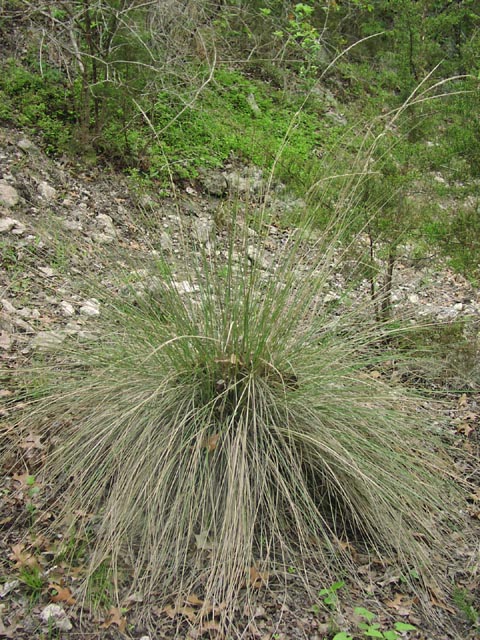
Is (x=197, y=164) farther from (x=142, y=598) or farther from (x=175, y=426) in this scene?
(x=142, y=598)

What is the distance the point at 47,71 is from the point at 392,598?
5.04m

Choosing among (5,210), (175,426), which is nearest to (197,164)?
(5,210)

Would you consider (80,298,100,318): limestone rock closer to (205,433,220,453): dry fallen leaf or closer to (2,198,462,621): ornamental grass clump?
(2,198,462,621): ornamental grass clump

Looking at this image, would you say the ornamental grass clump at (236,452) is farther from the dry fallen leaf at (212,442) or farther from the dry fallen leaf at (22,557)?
the dry fallen leaf at (22,557)

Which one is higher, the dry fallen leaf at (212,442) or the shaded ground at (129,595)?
the dry fallen leaf at (212,442)

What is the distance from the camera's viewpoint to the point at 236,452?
221cm

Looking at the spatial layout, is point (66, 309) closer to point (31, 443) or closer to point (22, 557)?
point (31, 443)

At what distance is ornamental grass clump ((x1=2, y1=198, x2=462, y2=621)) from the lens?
226cm

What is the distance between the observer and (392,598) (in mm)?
2297

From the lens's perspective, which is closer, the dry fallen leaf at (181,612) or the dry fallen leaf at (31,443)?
the dry fallen leaf at (181,612)

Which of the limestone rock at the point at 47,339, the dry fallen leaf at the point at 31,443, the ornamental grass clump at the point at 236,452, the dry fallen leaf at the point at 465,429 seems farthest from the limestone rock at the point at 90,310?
the dry fallen leaf at the point at 465,429

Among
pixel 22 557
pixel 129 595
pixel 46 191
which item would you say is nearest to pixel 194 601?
pixel 129 595

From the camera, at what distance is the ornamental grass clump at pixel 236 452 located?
88.8 inches

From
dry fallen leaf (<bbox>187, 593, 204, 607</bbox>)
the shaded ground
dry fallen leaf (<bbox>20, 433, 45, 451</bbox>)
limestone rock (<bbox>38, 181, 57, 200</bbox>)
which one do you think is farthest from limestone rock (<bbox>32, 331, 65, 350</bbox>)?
limestone rock (<bbox>38, 181, 57, 200</bbox>)
